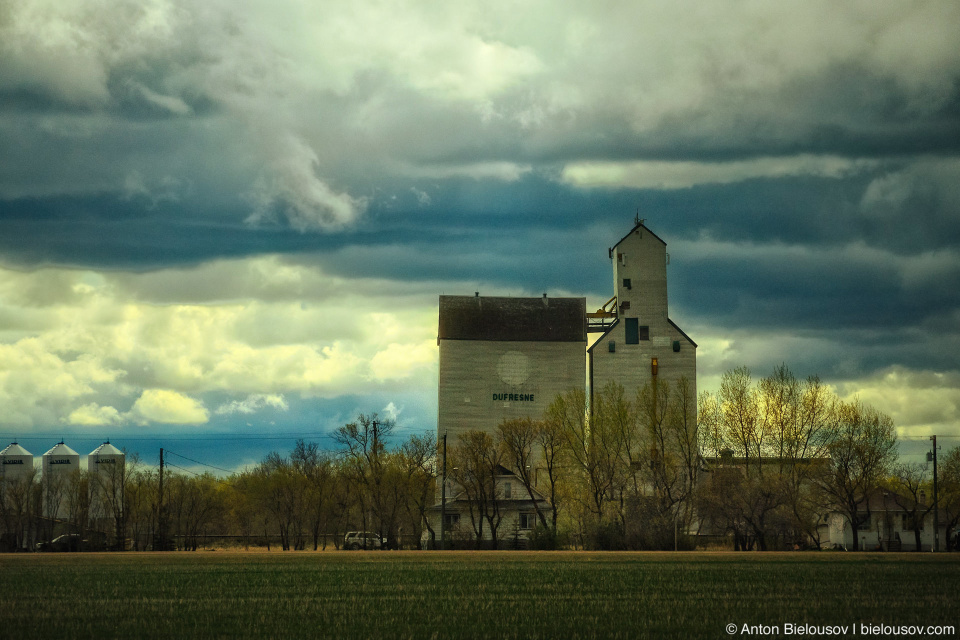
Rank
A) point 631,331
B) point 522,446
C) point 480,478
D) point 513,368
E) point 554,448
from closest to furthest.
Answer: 1. point 480,478
2. point 522,446
3. point 554,448
4. point 631,331
5. point 513,368

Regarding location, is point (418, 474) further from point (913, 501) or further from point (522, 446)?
point (913, 501)

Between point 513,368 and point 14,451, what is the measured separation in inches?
2035

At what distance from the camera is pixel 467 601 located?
874 inches

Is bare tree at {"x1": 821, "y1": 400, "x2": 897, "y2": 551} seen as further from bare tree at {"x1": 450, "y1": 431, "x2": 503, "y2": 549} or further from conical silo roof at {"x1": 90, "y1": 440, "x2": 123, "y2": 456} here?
conical silo roof at {"x1": 90, "y1": 440, "x2": 123, "y2": 456}

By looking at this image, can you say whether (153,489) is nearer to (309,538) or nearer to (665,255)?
(309,538)

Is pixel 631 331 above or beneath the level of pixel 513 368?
above

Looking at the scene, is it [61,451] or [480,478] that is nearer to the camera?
[480,478]

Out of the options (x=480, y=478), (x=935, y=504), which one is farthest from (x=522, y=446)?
(x=935, y=504)

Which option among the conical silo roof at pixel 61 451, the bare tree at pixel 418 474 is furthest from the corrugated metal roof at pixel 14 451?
the bare tree at pixel 418 474

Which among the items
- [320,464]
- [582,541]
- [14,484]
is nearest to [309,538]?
[320,464]

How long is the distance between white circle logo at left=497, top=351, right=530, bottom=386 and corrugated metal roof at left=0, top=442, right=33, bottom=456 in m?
49.6

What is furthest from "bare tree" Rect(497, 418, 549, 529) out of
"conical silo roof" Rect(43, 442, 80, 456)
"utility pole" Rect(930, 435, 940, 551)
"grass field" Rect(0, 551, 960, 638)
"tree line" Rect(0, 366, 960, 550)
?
"conical silo roof" Rect(43, 442, 80, 456)

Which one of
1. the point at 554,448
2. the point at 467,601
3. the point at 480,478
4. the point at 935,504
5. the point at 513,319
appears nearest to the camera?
the point at 467,601

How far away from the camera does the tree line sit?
59.9 m
